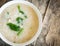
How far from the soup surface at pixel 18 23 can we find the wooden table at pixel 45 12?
0.06 meters

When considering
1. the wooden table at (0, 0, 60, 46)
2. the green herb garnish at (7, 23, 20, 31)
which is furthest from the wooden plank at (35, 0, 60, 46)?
the green herb garnish at (7, 23, 20, 31)

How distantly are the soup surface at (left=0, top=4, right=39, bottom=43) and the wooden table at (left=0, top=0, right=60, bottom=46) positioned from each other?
0.19 ft

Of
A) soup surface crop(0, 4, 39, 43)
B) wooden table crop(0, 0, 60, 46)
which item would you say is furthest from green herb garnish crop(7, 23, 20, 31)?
wooden table crop(0, 0, 60, 46)

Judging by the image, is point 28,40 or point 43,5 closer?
point 28,40

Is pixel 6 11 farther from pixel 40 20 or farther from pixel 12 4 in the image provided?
pixel 40 20

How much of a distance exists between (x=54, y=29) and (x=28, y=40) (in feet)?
0.61

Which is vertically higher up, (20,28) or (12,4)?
(12,4)

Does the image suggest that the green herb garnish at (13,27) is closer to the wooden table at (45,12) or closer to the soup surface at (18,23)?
the soup surface at (18,23)

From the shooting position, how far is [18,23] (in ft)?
3.54

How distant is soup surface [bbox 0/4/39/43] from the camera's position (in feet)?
3.47

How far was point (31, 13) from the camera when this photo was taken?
3.65ft

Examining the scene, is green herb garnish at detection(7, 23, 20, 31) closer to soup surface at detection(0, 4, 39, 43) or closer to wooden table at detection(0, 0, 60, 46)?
soup surface at detection(0, 4, 39, 43)

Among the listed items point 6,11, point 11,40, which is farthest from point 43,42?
point 6,11

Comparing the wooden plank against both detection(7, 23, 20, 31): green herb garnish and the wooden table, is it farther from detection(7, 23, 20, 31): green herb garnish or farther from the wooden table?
detection(7, 23, 20, 31): green herb garnish
